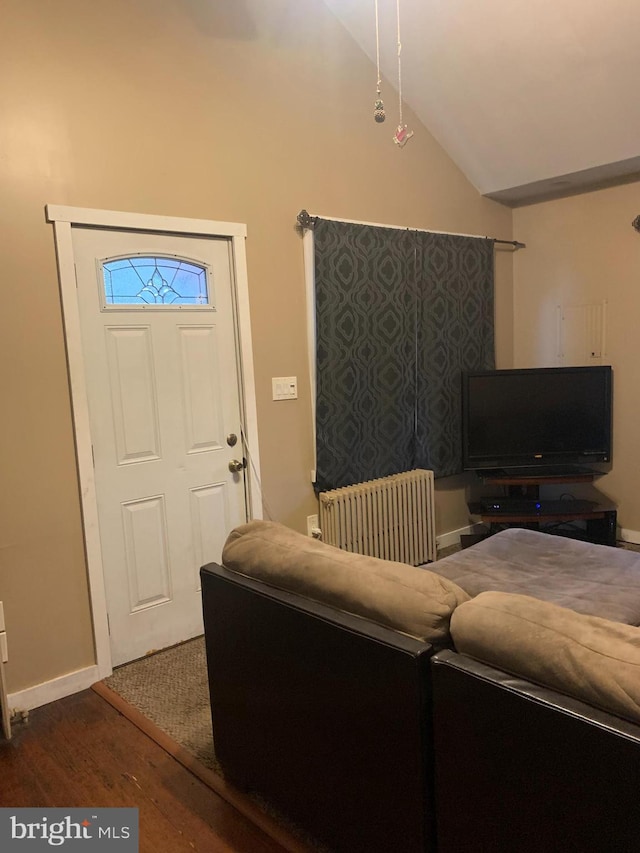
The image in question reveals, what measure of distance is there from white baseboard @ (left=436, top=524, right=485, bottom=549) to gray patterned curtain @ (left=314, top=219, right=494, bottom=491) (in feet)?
1.56

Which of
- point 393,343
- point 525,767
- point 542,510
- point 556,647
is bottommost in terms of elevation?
point 542,510

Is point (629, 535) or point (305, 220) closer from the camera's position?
point (305, 220)

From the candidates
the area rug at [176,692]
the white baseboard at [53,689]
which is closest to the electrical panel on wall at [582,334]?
the area rug at [176,692]

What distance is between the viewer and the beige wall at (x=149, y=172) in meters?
2.50

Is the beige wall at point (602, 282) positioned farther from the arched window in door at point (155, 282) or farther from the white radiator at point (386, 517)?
the arched window in door at point (155, 282)

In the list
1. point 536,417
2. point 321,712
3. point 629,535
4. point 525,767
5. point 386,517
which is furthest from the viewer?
point 629,535

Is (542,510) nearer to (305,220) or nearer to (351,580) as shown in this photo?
(305,220)

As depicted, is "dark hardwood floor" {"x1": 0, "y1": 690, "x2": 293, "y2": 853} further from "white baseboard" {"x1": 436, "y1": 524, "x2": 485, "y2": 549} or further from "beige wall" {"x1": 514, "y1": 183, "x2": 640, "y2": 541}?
"beige wall" {"x1": 514, "y1": 183, "x2": 640, "y2": 541}

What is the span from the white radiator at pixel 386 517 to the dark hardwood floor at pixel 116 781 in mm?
1538

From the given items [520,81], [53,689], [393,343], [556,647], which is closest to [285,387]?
[393,343]

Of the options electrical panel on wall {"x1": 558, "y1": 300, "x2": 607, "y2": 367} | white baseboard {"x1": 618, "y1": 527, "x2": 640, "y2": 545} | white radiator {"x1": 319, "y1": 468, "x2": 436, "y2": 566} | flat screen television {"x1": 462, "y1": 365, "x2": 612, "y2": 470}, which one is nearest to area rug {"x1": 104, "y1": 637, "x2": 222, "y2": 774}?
white radiator {"x1": 319, "y1": 468, "x2": 436, "y2": 566}

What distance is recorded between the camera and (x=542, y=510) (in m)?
4.07

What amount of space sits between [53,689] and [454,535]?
2.83 meters

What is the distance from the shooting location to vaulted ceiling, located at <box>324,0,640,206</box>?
10.3 feet
